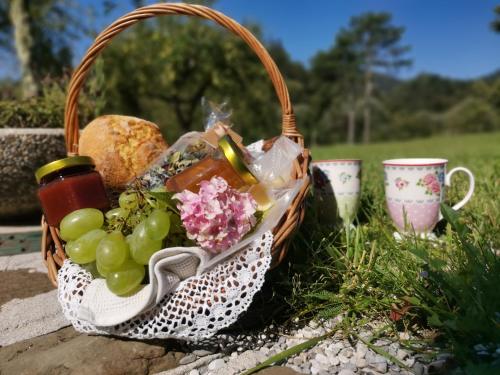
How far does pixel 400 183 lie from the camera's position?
1630mm

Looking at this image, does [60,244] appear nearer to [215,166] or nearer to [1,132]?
[215,166]

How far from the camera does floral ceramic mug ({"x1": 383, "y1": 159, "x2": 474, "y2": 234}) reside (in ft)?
5.20

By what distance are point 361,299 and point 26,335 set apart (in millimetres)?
1063

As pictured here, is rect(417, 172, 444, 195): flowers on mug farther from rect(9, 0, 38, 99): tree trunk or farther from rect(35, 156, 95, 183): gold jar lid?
rect(9, 0, 38, 99): tree trunk

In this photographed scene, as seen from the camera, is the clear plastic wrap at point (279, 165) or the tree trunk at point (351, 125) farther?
the tree trunk at point (351, 125)

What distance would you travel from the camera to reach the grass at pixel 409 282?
946 millimetres

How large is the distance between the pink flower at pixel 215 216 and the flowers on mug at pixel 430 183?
809mm

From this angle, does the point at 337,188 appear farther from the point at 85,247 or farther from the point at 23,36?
the point at 23,36

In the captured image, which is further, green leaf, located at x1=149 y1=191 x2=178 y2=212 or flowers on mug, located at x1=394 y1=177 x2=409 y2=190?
flowers on mug, located at x1=394 y1=177 x2=409 y2=190

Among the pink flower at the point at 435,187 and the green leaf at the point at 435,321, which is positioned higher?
the pink flower at the point at 435,187

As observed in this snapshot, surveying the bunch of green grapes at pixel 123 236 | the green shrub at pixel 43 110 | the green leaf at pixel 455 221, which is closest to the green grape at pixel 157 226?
the bunch of green grapes at pixel 123 236

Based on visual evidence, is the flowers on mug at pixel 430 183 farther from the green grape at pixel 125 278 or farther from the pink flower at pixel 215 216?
the green grape at pixel 125 278

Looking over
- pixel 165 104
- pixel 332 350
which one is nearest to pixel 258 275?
pixel 332 350

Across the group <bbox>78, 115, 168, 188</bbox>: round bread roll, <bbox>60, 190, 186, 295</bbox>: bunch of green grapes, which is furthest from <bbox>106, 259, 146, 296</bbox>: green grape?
<bbox>78, 115, 168, 188</bbox>: round bread roll
